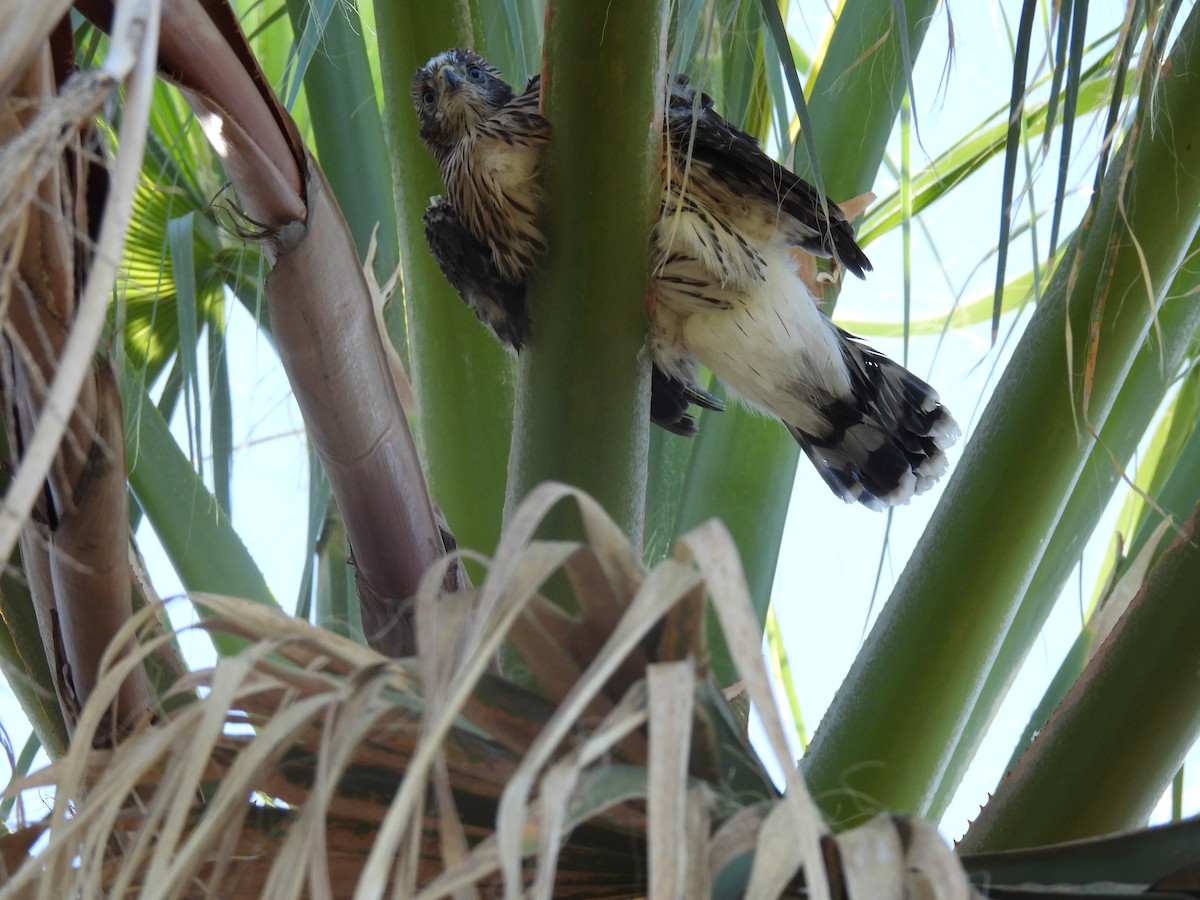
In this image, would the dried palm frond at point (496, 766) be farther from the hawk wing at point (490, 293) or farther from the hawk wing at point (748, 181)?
the hawk wing at point (748, 181)

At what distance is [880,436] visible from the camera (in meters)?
2.31

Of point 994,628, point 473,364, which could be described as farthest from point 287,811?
point 473,364

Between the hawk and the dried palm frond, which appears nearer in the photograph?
the dried palm frond

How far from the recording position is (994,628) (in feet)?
4.52

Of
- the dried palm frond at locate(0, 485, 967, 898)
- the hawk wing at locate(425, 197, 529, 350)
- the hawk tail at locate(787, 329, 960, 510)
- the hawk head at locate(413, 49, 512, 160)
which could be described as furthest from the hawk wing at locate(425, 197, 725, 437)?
the dried palm frond at locate(0, 485, 967, 898)

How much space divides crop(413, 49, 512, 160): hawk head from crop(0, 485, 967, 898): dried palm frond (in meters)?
1.18

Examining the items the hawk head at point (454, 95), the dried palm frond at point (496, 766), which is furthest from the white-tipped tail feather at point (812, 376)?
the dried palm frond at point (496, 766)

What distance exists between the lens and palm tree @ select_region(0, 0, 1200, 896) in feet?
2.07

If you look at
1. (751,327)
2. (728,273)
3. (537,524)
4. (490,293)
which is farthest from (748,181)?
(537,524)

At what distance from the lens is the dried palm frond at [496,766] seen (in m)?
0.59

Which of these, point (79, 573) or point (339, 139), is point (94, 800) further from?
point (339, 139)

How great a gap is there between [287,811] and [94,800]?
5.8 inches

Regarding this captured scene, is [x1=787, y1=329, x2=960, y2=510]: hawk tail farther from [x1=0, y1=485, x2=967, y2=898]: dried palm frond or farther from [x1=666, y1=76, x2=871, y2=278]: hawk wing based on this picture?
[x1=0, y1=485, x2=967, y2=898]: dried palm frond

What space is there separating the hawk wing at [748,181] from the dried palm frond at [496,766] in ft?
4.06
